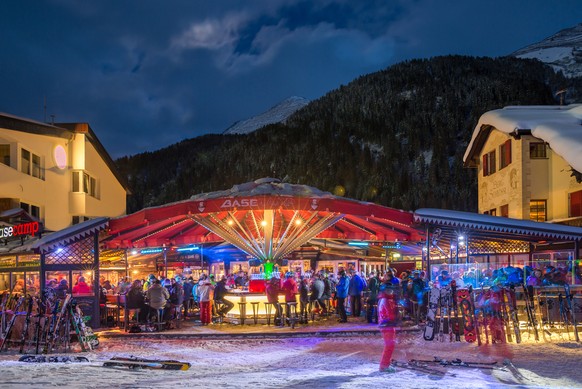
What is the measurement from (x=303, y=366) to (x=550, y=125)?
20240mm

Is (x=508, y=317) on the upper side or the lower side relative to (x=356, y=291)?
lower

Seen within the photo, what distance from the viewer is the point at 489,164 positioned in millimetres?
34812

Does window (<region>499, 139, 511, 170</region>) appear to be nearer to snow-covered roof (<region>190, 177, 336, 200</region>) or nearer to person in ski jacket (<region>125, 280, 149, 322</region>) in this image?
snow-covered roof (<region>190, 177, 336, 200</region>)

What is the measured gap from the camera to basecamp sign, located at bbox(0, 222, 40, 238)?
20.1 metres

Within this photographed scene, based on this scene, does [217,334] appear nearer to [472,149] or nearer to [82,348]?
[82,348]

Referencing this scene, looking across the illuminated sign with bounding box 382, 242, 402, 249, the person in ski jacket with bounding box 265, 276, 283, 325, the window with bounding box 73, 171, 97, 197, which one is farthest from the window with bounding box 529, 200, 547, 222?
the window with bounding box 73, 171, 97, 197

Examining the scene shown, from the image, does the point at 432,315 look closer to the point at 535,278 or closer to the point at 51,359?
the point at 535,278

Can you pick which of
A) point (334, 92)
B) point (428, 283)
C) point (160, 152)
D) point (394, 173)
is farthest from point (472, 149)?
point (160, 152)

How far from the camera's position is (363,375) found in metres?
11.3

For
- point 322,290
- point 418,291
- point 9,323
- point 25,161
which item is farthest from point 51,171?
point 418,291

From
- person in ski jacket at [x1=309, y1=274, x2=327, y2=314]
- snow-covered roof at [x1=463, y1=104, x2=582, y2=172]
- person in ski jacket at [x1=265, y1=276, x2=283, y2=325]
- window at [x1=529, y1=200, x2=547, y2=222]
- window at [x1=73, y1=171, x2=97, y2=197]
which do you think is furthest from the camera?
window at [x1=73, y1=171, x2=97, y2=197]

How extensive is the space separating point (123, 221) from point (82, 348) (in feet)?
20.3

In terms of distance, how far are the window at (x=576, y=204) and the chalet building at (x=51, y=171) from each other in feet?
79.0

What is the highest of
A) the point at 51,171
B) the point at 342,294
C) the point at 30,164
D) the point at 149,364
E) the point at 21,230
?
the point at 30,164
